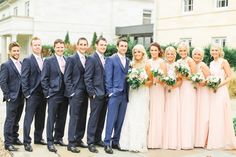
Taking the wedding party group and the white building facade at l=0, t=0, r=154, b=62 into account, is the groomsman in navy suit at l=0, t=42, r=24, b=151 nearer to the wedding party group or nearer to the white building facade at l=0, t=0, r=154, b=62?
the wedding party group

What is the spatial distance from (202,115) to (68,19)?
31.8 meters

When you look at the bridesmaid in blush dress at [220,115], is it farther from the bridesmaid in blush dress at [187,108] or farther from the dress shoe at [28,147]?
the dress shoe at [28,147]

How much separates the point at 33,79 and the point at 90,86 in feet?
3.76

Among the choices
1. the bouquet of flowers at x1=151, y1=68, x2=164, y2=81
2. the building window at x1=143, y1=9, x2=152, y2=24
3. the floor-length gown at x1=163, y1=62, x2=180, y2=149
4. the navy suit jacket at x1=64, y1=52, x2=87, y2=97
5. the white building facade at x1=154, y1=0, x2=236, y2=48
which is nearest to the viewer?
the navy suit jacket at x1=64, y1=52, x2=87, y2=97

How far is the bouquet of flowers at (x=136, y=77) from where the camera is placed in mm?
7436

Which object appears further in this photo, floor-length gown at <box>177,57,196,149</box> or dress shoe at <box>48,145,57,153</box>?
floor-length gown at <box>177,57,196,149</box>

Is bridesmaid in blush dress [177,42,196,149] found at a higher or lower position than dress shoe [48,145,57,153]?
higher

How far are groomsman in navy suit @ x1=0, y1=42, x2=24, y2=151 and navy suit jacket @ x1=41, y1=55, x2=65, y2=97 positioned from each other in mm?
552

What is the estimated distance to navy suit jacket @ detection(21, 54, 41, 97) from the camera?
7527 mm

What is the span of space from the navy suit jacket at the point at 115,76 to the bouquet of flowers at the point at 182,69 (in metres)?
1.06

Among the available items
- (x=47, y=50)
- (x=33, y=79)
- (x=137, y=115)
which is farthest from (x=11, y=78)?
(x=47, y=50)

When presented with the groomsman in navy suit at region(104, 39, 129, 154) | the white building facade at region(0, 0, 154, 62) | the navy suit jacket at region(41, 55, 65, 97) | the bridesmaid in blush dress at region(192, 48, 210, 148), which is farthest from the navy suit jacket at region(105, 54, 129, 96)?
the white building facade at region(0, 0, 154, 62)

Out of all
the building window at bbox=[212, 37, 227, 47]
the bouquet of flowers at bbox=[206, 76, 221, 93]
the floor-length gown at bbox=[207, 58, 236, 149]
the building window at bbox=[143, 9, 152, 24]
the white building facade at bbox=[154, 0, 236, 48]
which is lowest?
A: the floor-length gown at bbox=[207, 58, 236, 149]

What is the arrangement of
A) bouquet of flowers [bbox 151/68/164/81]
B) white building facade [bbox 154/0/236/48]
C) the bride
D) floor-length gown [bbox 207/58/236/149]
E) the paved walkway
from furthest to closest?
white building facade [bbox 154/0/236/48], floor-length gown [bbox 207/58/236/149], the bride, bouquet of flowers [bbox 151/68/164/81], the paved walkway
